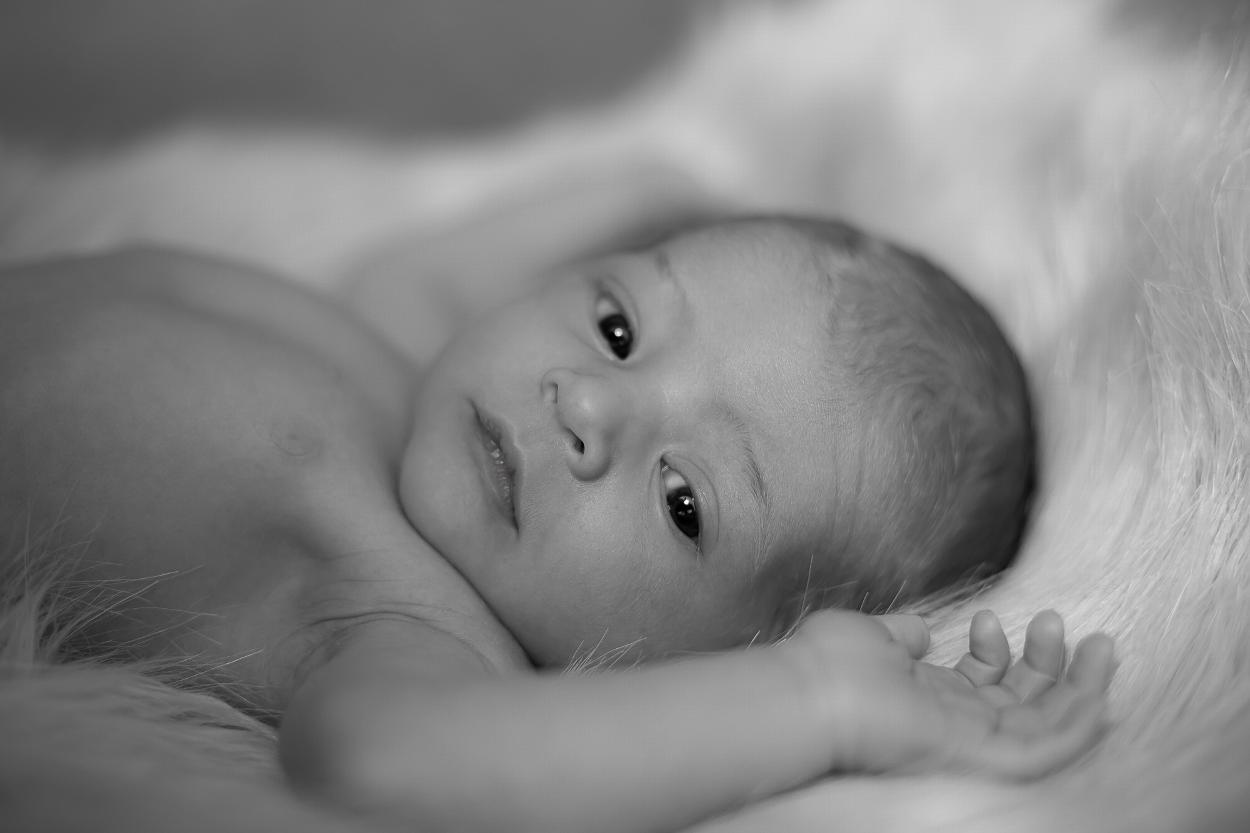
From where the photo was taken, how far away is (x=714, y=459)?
3.16ft

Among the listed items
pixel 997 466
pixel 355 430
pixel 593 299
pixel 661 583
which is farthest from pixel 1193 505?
pixel 355 430

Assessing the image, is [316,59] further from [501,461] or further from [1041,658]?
[1041,658]

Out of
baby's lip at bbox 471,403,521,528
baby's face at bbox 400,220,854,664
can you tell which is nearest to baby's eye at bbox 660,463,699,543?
baby's face at bbox 400,220,854,664

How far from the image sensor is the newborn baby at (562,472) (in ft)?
2.92

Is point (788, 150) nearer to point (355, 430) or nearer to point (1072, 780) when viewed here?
point (355, 430)

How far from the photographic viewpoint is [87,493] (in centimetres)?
89

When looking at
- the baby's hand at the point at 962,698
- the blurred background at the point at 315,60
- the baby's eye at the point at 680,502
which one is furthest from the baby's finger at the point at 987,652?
the blurred background at the point at 315,60

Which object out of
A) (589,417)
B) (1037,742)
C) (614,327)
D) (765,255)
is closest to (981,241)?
(765,255)

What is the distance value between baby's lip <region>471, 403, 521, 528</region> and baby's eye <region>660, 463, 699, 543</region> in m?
0.13

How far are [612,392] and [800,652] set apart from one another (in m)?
0.29

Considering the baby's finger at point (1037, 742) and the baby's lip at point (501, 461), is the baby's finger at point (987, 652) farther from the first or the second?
the baby's lip at point (501, 461)

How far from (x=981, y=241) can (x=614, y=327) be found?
0.52 meters

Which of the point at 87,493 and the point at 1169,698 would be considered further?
the point at 87,493

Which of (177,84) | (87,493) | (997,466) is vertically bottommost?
(87,493)
